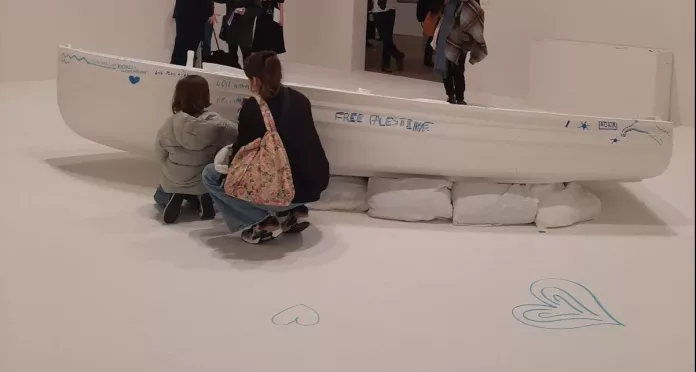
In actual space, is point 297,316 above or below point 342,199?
below

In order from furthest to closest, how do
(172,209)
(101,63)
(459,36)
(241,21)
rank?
(241,21) → (459,36) → (101,63) → (172,209)

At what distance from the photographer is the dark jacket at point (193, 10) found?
5.05m

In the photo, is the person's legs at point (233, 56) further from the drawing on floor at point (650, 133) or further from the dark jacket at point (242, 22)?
the drawing on floor at point (650, 133)

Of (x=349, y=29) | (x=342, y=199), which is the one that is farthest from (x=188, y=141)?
(x=349, y=29)

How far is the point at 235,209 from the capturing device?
268 cm

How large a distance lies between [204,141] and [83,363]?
118 cm

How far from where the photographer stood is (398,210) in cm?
303

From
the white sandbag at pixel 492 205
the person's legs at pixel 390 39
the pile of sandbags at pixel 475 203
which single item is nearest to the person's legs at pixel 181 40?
the person's legs at pixel 390 39

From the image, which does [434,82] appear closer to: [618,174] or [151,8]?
[151,8]

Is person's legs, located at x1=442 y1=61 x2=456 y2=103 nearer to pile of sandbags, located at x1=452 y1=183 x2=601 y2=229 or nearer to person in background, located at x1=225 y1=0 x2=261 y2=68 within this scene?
person in background, located at x1=225 y1=0 x2=261 y2=68

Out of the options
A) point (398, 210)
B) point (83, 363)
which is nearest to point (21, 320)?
point (83, 363)

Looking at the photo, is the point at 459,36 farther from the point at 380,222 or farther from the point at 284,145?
the point at 284,145

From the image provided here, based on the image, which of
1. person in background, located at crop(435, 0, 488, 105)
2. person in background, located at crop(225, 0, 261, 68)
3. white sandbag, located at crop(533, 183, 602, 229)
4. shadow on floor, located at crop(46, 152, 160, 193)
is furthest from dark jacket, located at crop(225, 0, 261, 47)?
white sandbag, located at crop(533, 183, 602, 229)

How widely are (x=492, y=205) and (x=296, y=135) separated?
0.90 m
